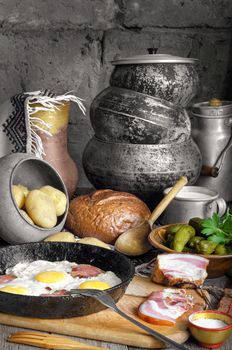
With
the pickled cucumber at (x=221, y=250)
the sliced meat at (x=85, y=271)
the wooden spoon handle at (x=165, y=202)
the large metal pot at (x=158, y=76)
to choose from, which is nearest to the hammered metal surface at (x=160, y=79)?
the large metal pot at (x=158, y=76)

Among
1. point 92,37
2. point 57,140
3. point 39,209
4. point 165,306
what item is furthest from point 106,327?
point 92,37

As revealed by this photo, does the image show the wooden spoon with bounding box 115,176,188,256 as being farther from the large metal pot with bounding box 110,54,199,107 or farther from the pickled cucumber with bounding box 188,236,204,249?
the large metal pot with bounding box 110,54,199,107

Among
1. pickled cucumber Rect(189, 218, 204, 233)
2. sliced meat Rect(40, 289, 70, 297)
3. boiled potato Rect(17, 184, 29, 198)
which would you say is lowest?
sliced meat Rect(40, 289, 70, 297)

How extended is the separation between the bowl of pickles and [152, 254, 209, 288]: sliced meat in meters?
0.04

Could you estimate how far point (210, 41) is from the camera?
319 cm

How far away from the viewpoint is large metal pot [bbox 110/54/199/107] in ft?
8.28

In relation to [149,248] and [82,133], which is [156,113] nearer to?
[149,248]

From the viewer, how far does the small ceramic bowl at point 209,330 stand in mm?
1515

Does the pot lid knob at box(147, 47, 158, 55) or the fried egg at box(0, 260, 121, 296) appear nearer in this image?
the fried egg at box(0, 260, 121, 296)

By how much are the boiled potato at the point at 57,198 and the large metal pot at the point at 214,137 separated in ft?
2.49

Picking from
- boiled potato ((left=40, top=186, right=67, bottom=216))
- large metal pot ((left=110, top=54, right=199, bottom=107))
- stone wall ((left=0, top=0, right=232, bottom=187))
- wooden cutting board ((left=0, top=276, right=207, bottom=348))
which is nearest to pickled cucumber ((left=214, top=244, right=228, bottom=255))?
wooden cutting board ((left=0, top=276, right=207, bottom=348))

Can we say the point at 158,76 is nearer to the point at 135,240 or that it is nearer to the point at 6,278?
the point at 135,240

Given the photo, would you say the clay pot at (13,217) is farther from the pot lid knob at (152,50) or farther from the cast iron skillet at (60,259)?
the pot lid knob at (152,50)

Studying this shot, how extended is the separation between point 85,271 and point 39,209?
428mm
